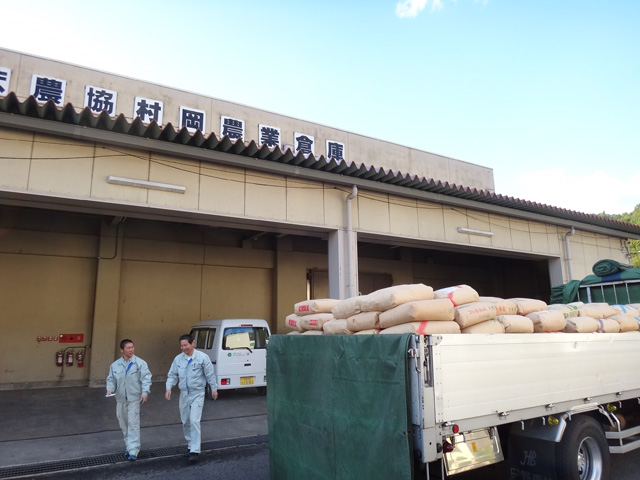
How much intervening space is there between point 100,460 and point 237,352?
14.7ft

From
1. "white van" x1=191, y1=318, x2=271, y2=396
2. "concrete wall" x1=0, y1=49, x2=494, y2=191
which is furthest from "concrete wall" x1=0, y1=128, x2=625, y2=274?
"concrete wall" x1=0, y1=49, x2=494, y2=191

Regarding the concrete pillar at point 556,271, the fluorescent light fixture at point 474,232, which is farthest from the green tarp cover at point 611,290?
the concrete pillar at point 556,271

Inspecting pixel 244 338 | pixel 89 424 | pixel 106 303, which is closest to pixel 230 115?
pixel 106 303

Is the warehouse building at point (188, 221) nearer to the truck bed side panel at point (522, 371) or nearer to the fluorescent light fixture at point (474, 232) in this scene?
the fluorescent light fixture at point (474, 232)

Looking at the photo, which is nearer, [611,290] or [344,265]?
[611,290]

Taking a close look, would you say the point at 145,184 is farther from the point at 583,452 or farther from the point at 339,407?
the point at 583,452

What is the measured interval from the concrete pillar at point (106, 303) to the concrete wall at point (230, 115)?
3.37m

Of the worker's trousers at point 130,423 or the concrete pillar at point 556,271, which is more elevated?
the concrete pillar at point 556,271

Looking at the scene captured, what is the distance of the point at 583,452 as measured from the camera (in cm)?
433

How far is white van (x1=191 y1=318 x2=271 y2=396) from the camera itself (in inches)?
401

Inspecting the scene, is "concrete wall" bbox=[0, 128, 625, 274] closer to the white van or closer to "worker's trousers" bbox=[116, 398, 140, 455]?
"worker's trousers" bbox=[116, 398, 140, 455]

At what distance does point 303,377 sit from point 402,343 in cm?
148

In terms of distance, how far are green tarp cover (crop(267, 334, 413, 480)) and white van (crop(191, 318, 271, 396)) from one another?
222 inches

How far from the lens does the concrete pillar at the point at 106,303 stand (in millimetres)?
11977
